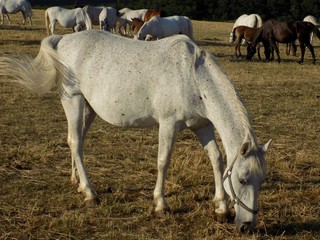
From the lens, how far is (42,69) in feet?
17.0

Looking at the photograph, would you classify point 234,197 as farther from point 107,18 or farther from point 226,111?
point 107,18

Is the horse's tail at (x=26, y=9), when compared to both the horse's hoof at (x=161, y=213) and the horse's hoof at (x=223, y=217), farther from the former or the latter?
the horse's hoof at (x=223, y=217)

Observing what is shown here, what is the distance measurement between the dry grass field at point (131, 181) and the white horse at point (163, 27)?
1002 cm

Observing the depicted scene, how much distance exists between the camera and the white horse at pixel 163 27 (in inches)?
752

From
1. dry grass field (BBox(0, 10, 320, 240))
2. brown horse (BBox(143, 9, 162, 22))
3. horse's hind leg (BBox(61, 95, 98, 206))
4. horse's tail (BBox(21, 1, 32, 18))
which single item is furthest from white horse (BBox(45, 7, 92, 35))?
horse's hind leg (BBox(61, 95, 98, 206))

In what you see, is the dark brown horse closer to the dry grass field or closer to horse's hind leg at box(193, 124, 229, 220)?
the dry grass field

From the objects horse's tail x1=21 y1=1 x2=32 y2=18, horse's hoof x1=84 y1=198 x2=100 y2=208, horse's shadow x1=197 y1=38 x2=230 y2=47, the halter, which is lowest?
horse's shadow x1=197 y1=38 x2=230 y2=47

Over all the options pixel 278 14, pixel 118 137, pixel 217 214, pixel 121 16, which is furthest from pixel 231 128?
pixel 278 14

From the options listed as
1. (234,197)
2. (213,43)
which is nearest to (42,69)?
(234,197)

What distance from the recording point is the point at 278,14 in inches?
2008

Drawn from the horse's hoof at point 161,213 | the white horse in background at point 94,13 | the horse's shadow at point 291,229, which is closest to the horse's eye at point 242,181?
the horse's shadow at point 291,229

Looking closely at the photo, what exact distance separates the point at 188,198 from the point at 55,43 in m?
2.13

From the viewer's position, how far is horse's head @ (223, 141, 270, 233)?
149 inches

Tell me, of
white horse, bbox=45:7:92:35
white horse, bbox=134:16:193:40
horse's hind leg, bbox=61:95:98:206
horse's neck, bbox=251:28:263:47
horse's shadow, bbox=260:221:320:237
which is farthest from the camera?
white horse, bbox=45:7:92:35
